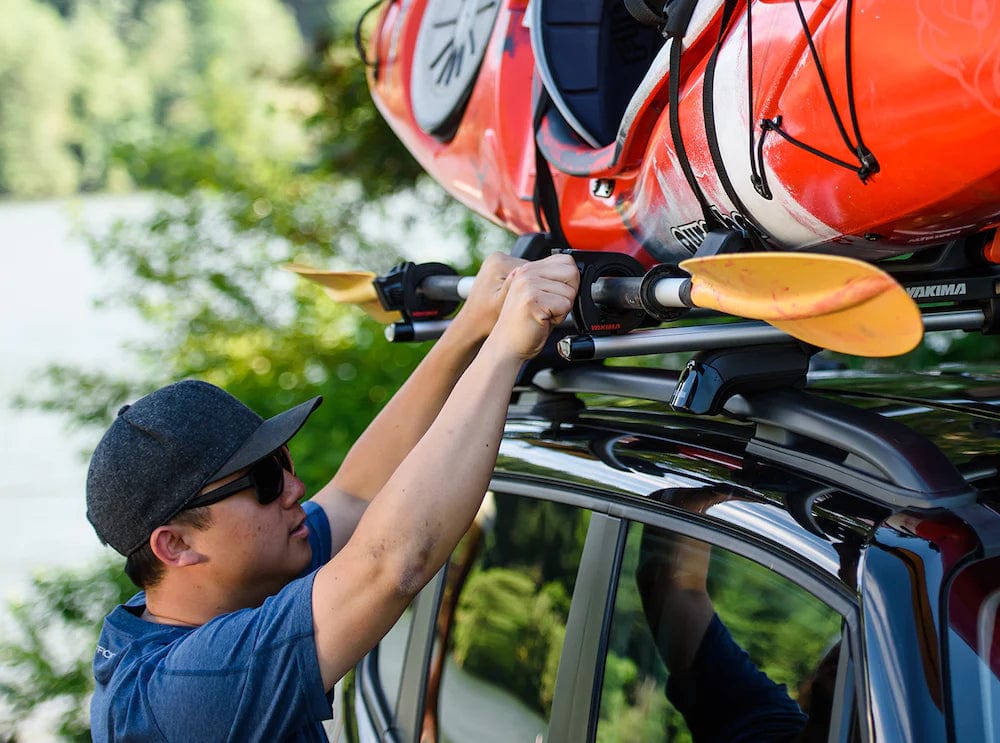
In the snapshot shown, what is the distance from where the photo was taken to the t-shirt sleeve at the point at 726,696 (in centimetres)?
165

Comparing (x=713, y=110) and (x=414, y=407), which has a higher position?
(x=713, y=110)

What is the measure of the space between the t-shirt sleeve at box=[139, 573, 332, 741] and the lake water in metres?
4.37

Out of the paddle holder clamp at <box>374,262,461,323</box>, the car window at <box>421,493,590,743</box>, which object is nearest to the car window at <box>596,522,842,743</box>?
the car window at <box>421,493,590,743</box>

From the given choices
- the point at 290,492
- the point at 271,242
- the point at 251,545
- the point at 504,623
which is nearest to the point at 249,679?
the point at 251,545

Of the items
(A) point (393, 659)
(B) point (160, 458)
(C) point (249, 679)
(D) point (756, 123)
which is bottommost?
(A) point (393, 659)

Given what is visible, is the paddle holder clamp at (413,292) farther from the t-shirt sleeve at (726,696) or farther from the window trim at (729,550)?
the t-shirt sleeve at (726,696)

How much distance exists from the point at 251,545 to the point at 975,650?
45.4 inches

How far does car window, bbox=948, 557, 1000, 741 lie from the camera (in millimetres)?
1282

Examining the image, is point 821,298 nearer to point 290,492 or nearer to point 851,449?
point 851,449

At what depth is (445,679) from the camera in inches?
86.4

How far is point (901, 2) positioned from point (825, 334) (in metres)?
0.44

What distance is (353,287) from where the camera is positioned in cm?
264

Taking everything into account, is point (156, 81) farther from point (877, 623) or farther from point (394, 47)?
point (877, 623)

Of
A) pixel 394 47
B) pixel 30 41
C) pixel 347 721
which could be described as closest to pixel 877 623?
pixel 347 721
